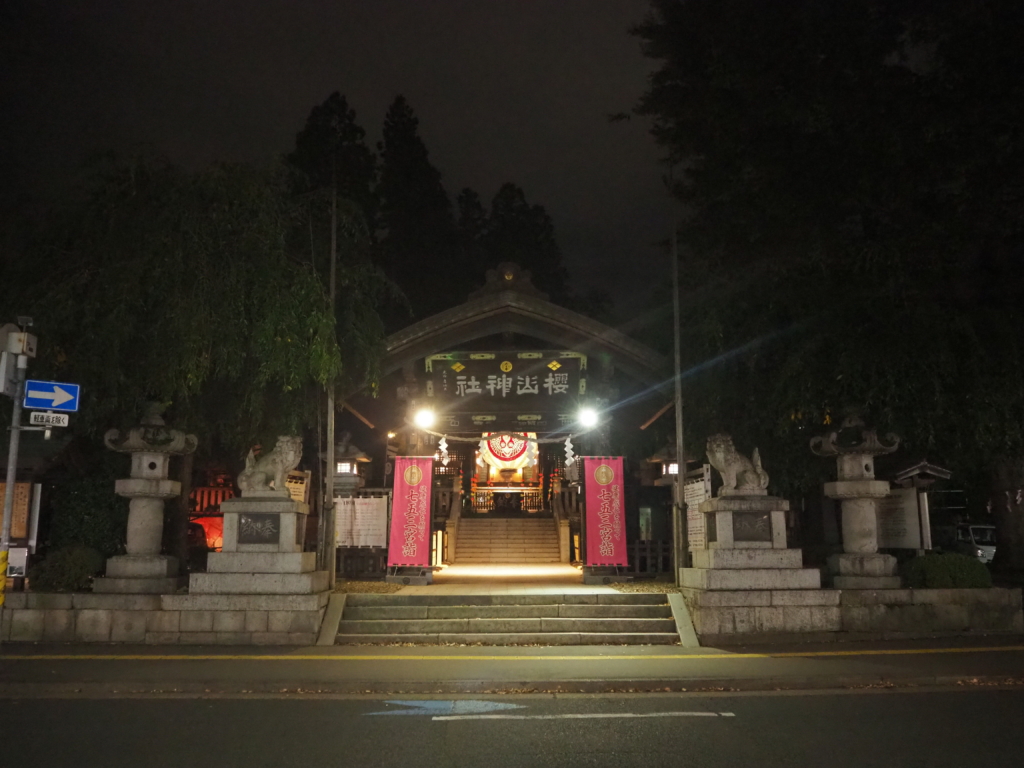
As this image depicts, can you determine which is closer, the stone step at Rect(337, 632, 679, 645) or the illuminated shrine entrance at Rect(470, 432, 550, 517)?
the stone step at Rect(337, 632, 679, 645)

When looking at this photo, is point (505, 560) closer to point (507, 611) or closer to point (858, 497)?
point (507, 611)

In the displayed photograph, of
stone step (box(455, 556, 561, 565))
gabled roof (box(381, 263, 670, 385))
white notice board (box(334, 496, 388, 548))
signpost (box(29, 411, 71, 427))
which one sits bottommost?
stone step (box(455, 556, 561, 565))

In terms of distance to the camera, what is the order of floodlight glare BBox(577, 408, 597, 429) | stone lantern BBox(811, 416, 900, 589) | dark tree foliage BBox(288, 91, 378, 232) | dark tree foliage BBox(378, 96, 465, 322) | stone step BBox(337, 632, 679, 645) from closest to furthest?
stone step BBox(337, 632, 679, 645), stone lantern BBox(811, 416, 900, 589), floodlight glare BBox(577, 408, 597, 429), dark tree foliage BBox(288, 91, 378, 232), dark tree foliage BBox(378, 96, 465, 322)

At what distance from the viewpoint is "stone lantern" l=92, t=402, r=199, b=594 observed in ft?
41.5

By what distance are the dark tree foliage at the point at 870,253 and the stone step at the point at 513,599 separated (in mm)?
4115

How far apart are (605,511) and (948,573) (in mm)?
6315

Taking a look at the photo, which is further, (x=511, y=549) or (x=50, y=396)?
(x=511, y=549)

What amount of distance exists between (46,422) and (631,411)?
47.1 ft

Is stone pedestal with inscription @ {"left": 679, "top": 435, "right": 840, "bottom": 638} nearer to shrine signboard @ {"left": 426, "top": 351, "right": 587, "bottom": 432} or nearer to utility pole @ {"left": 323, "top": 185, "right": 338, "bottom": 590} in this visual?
shrine signboard @ {"left": 426, "top": 351, "right": 587, "bottom": 432}

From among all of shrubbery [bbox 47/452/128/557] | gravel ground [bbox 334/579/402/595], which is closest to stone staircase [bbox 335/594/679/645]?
gravel ground [bbox 334/579/402/595]

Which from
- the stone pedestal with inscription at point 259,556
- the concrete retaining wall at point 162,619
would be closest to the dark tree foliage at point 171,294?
the stone pedestal with inscription at point 259,556

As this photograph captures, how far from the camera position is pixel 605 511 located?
1633cm

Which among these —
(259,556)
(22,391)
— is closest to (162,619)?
(259,556)

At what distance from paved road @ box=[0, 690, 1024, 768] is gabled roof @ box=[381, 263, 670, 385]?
891 cm
